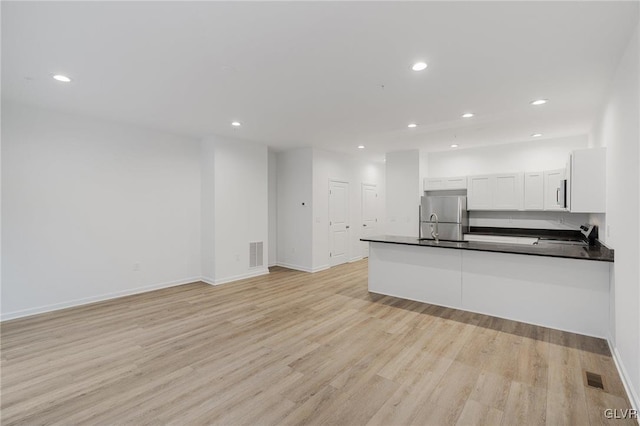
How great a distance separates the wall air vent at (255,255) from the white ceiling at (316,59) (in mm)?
2673

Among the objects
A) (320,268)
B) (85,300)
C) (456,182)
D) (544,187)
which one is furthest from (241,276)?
(544,187)

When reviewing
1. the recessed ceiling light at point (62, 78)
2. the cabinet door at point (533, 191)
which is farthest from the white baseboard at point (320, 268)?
the recessed ceiling light at point (62, 78)

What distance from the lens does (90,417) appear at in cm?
205

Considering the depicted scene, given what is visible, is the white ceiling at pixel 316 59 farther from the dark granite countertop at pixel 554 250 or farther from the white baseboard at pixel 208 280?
the white baseboard at pixel 208 280

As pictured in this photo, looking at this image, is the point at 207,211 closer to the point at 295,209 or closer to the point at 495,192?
the point at 295,209

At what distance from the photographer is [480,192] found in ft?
20.4

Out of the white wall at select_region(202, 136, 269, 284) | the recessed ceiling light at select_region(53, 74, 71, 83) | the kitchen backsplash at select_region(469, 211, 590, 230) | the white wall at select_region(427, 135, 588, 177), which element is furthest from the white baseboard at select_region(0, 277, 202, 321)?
the kitchen backsplash at select_region(469, 211, 590, 230)

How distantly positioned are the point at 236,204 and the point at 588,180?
208 inches

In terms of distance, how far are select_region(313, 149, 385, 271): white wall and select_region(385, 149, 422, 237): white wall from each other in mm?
993

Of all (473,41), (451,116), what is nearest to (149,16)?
(473,41)

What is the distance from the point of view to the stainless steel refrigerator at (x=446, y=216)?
6121mm

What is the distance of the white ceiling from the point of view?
202 centimetres

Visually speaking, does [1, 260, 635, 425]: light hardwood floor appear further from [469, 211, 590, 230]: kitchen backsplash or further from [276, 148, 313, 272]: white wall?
[469, 211, 590, 230]: kitchen backsplash

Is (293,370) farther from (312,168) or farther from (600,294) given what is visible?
(312,168)
